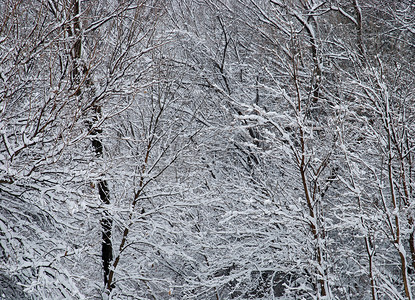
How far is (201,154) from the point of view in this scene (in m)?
10.0

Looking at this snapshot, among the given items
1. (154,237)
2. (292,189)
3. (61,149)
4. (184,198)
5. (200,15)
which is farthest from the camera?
(200,15)

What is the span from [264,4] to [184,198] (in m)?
7.07

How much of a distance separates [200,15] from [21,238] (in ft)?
30.1

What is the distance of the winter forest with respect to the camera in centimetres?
507

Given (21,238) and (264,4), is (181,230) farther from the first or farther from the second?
(264,4)

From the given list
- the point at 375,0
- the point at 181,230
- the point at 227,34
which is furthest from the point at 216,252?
the point at 375,0

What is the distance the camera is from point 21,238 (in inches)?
225

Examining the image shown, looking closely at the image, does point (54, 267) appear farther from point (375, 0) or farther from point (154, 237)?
point (375, 0)

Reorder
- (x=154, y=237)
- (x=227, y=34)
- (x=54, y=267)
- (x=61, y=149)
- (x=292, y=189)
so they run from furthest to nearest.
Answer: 1. (x=227, y=34)
2. (x=292, y=189)
3. (x=154, y=237)
4. (x=54, y=267)
5. (x=61, y=149)

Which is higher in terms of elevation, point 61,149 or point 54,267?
point 61,149

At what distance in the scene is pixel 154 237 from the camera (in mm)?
8492

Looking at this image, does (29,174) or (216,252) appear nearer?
(29,174)

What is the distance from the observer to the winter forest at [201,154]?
5070 millimetres

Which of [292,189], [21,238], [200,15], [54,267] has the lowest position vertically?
[54,267]
